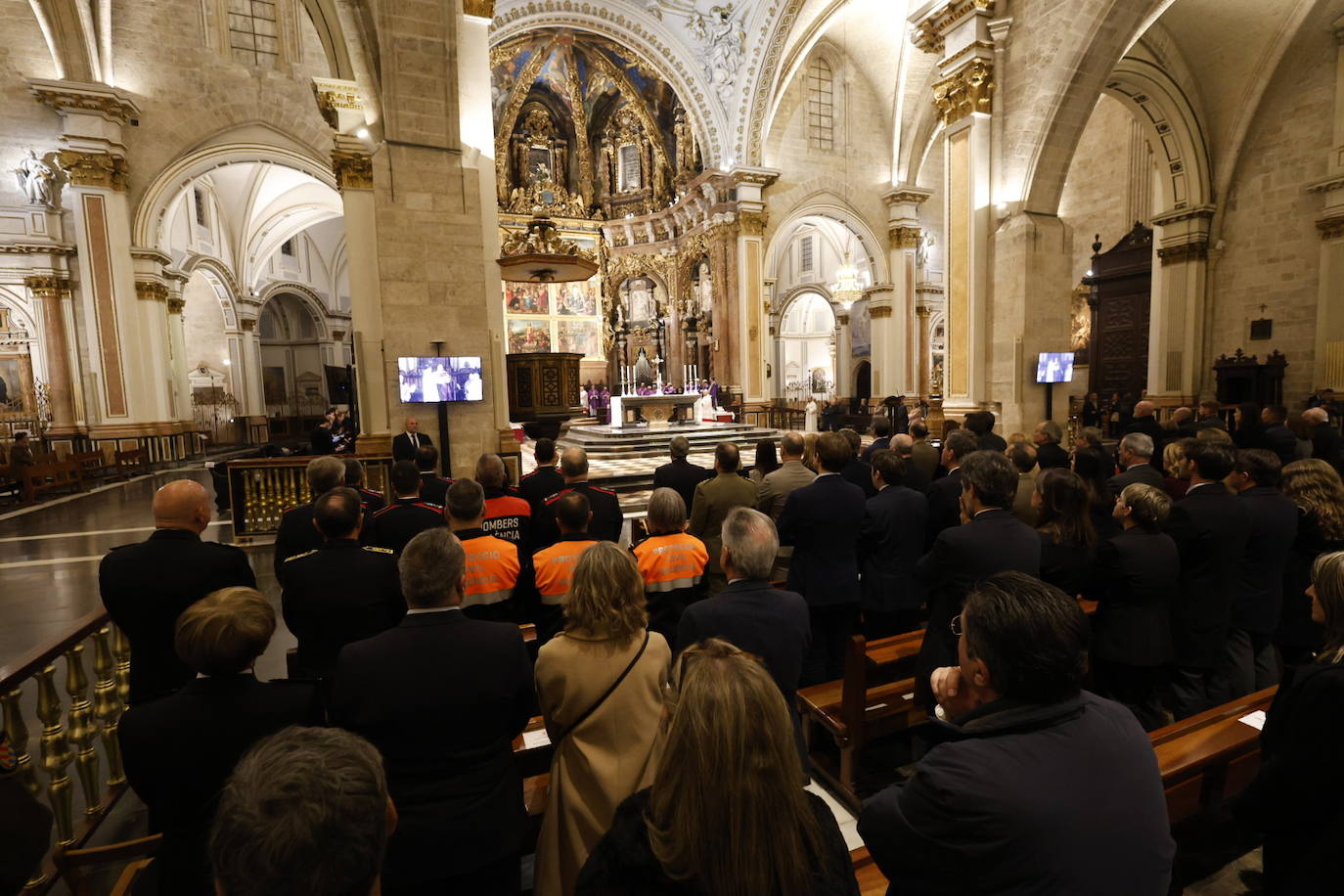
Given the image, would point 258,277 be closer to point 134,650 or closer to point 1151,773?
point 134,650

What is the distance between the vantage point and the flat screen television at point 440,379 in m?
8.08

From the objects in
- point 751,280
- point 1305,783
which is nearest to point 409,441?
point 1305,783

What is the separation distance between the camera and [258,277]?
73.2 feet

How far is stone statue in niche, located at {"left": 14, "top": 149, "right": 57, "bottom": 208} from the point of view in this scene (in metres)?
13.2

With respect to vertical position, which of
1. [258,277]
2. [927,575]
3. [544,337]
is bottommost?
[927,575]

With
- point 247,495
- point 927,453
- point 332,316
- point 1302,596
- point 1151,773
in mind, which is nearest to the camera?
point 1151,773

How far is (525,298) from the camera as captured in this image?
21.9m

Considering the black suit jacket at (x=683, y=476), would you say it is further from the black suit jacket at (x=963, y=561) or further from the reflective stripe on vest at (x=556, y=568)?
the black suit jacket at (x=963, y=561)

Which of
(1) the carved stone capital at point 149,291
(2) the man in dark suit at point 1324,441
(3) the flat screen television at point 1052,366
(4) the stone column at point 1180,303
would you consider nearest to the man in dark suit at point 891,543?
(2) the man in dark suit at point 1324,441

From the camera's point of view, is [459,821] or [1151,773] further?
[459,821]

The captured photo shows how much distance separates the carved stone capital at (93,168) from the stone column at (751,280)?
13985 mm

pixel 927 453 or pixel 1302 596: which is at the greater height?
pixel 927 453

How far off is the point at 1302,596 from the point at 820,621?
273 cm

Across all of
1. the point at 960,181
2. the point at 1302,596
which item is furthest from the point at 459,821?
the point at 960,181
